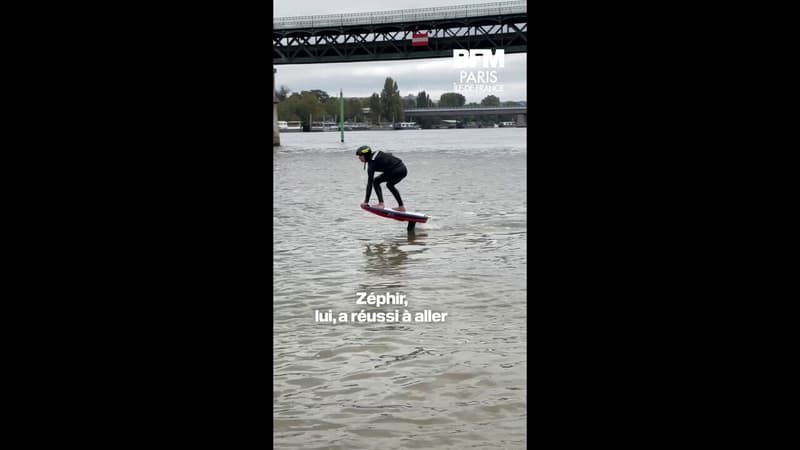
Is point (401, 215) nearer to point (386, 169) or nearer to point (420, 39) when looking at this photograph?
point (386, 169)

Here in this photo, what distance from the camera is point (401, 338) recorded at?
1014 cm

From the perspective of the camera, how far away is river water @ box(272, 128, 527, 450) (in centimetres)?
704

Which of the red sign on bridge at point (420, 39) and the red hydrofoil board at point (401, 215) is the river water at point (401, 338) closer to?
the red hydrofoil board at point (401, 215)

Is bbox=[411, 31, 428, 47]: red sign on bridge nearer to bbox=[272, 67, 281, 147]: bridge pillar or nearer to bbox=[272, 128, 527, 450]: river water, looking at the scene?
bbox=[272, 67, 281, 147]: bridge pillar

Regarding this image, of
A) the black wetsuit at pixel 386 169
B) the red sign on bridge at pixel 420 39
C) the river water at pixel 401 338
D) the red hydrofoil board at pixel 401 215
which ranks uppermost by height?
the red sign on bridge at pixel 420 39

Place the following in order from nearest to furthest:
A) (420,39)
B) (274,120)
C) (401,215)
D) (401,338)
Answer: (401,338), (401,215), (274,120), (420,39)

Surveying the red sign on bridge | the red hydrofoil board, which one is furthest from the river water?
the red sign on bridge

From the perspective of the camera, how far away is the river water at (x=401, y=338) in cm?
704

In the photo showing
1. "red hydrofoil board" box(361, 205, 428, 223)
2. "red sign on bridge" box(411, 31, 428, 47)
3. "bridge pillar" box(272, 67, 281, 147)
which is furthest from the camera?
"red sign on bridge" box(411, 31, 428, 47)

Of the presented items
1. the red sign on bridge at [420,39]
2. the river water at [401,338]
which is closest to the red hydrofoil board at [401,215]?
the river water at [401,338]

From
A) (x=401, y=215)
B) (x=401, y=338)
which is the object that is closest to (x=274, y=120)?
(x=401, y=215)
